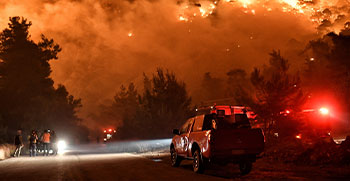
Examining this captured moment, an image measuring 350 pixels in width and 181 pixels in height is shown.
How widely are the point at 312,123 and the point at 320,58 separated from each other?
49.4m

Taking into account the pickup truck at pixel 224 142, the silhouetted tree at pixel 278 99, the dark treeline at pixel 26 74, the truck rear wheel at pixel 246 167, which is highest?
the dark treeline at pixel 26 74

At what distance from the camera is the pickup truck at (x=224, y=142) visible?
13375mm

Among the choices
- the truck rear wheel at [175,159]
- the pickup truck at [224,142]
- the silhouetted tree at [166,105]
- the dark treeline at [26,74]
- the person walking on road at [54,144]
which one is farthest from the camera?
the dark treeline at [26,74]

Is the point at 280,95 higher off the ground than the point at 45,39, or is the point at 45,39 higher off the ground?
the point at 45,39

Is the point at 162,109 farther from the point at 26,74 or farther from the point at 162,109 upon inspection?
the point at 26,74

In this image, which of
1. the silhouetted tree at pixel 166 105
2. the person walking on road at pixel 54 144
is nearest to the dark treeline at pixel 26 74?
the person walking on road at pixel 54 144

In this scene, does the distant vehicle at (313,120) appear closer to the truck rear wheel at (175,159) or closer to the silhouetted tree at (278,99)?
the silhouetted tree at (278,99)

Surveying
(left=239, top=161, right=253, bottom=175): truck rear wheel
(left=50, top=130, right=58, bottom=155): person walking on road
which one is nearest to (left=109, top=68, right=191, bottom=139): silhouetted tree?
(left=50, top=130, right=58, bottom=155): person walking on road

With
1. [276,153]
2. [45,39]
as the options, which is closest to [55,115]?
[45,39]

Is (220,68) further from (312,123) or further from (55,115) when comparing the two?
(312,123)

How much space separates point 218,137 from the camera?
13383 mm

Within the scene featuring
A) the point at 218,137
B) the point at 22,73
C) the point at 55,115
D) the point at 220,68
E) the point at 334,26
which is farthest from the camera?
the point at 220,68

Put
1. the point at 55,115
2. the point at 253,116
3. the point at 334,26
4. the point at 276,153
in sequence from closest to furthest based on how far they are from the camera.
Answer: the point at 276,153, the point at 253,116, the point at 55,115, the point at 334,26

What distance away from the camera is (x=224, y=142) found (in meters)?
13.4
